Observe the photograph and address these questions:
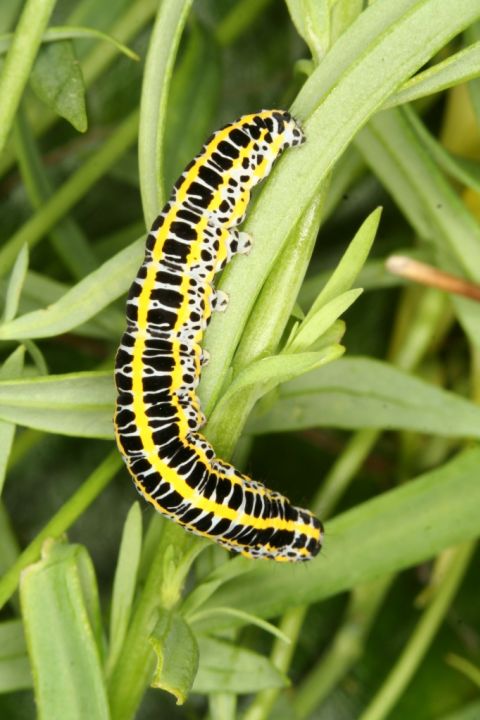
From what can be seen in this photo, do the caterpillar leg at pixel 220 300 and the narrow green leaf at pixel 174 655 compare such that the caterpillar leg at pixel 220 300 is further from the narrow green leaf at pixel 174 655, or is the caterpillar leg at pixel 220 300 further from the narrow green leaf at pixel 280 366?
the narrow green leaf at pixel 174 655

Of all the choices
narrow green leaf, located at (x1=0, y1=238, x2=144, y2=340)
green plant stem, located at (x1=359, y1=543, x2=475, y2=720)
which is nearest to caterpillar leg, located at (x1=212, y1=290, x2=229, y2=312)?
narrow green leaf, located at (x1=0, y1=238, x2=144, y2=340)

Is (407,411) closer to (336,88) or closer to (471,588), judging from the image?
(336,88)

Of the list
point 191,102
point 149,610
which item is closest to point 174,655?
point 149,610

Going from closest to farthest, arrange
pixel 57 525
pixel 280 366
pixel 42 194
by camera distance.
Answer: pixel 280 366 < pixel 57 525 < pixel 42 194

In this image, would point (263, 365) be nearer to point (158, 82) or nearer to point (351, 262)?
point (351, 262)

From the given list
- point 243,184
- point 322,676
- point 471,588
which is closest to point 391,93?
point 243,184

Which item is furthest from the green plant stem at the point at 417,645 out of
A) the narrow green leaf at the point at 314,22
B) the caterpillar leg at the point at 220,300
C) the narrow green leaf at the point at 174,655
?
the narrow green leaf at the point at 314,22

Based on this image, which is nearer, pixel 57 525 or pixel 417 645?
pixel 57 525
